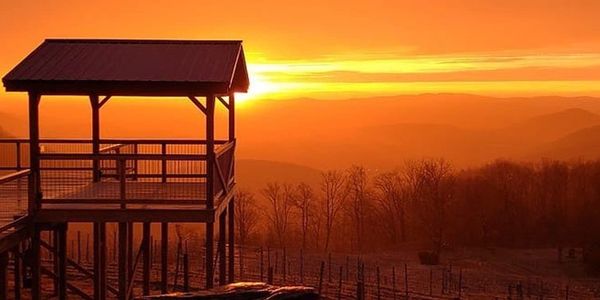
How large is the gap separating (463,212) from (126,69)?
6630cm

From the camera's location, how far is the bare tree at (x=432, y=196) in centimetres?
7644

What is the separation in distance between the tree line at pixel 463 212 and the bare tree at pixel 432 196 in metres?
0.11

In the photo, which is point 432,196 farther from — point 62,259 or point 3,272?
point 3,272

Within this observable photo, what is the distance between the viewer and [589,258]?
62.6 meters

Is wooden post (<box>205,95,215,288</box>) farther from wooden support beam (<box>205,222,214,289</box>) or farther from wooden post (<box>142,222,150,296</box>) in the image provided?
wooden post (<box>142,222,150,296</box>)

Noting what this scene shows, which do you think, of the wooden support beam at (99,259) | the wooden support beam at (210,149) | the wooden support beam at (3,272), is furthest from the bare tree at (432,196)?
the wooden support beam at (3,272)

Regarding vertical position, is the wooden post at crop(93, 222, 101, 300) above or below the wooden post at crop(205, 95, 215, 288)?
below

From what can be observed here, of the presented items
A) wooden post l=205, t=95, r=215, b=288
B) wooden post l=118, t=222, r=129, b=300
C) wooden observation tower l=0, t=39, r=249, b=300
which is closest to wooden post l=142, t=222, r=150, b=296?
wooden observation tower l=0, t=39, r=249, b=300

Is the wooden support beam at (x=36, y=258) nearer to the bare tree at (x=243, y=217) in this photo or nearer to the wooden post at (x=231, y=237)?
the wooden post at (x=231, y=237)

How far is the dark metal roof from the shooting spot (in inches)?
631

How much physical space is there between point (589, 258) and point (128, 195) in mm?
53457

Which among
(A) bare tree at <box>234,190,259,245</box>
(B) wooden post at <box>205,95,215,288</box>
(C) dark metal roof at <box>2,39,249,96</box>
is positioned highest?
(C) dark metal roof at <box>2,39,249,96</box>

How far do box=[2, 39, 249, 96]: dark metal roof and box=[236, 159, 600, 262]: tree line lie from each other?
51.2 meters

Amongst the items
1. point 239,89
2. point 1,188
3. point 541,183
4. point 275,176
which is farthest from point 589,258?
point 275,176
